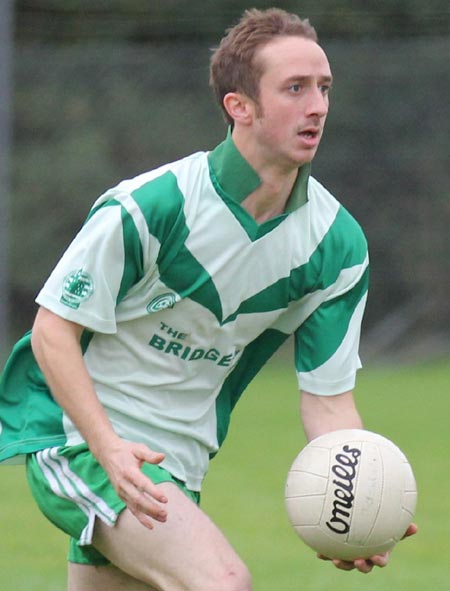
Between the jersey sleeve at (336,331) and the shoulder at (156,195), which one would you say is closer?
the shoulder at (156,195)

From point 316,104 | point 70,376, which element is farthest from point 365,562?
point 316,104

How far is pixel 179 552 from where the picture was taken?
12.2 ft

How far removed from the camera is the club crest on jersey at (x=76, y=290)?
3.90m

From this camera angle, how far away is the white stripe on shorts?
3.91 metres

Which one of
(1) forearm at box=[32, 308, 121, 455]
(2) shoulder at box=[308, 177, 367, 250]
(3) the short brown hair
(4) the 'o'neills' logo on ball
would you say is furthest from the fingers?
(3) the short brown hair

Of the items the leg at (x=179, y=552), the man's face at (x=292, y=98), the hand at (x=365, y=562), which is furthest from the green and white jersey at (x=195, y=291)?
the hand at (x=365, y=562)

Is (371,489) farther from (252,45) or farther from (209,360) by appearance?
(252,45)

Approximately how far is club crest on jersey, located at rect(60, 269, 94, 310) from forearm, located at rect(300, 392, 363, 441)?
0.85 metres

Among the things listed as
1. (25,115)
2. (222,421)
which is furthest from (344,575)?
(25,115)

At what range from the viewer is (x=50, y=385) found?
12.7 ft

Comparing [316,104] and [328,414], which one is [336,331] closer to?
[328,414]

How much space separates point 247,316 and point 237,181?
388 mm

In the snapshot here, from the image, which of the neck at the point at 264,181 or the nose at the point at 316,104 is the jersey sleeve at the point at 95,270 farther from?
the nose at the point at 316,104

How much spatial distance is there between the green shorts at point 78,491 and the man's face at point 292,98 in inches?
37.0
